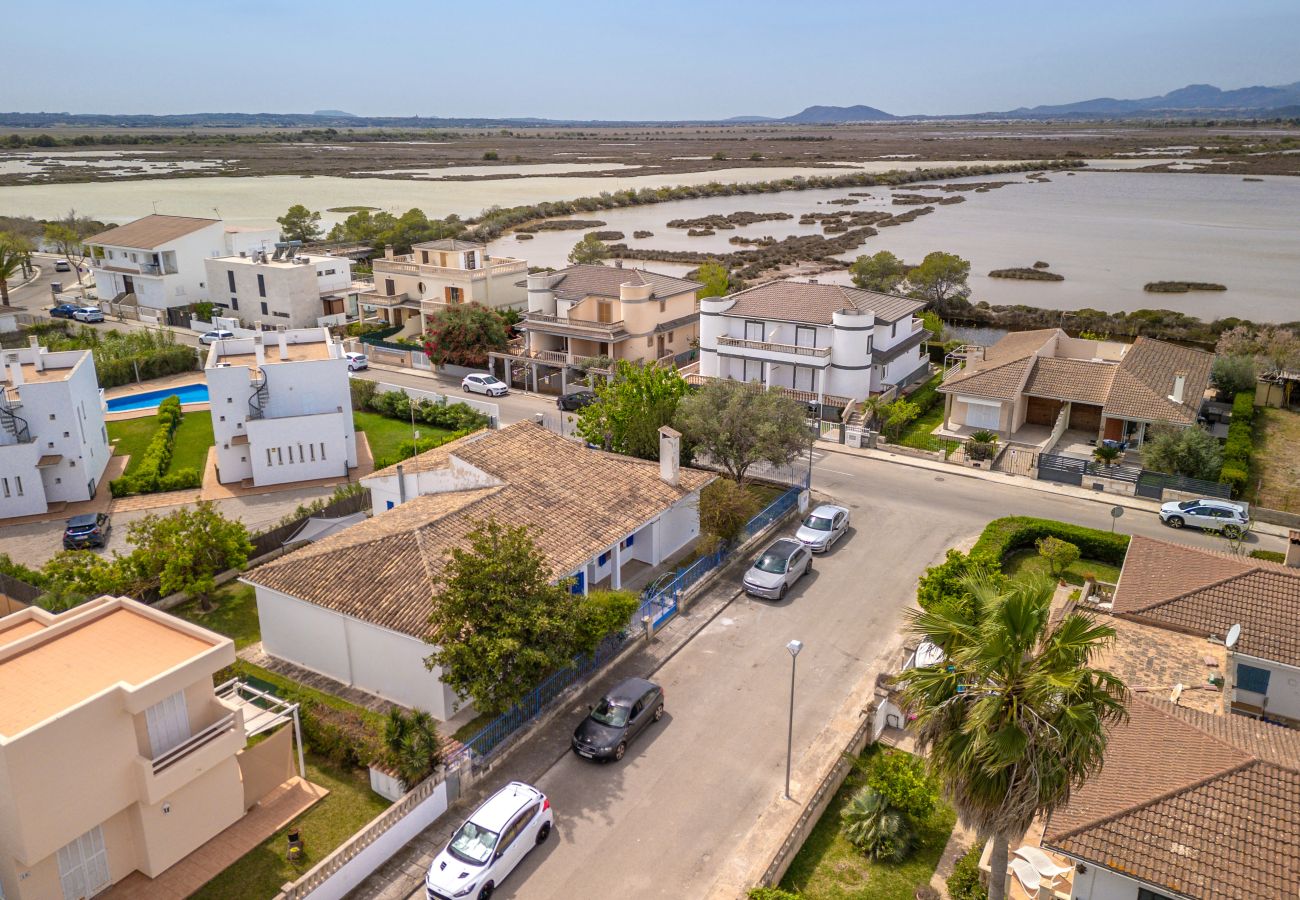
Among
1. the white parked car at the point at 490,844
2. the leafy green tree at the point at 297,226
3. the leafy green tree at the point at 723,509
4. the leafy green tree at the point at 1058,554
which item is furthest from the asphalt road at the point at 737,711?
the leafy green tree at the point at 297,226

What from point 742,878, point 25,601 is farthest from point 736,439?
point 25,601

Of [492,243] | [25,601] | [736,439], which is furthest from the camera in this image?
[492,243]

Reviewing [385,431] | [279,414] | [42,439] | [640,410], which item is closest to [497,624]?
[640,410]

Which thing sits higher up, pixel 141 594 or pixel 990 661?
pixel 990 661

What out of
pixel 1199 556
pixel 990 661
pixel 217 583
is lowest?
pixel 217 583

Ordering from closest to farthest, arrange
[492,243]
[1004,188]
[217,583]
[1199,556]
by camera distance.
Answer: [1199,556], [217,583], [492,243], [1004,188]

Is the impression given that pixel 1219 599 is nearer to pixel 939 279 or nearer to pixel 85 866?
pixel 85 866

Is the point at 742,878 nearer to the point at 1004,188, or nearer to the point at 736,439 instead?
the point at 736,439

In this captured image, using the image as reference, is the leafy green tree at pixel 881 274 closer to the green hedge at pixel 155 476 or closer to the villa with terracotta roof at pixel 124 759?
the green hedge at pixel 155 476

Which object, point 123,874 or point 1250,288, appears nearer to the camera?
point 123,874
